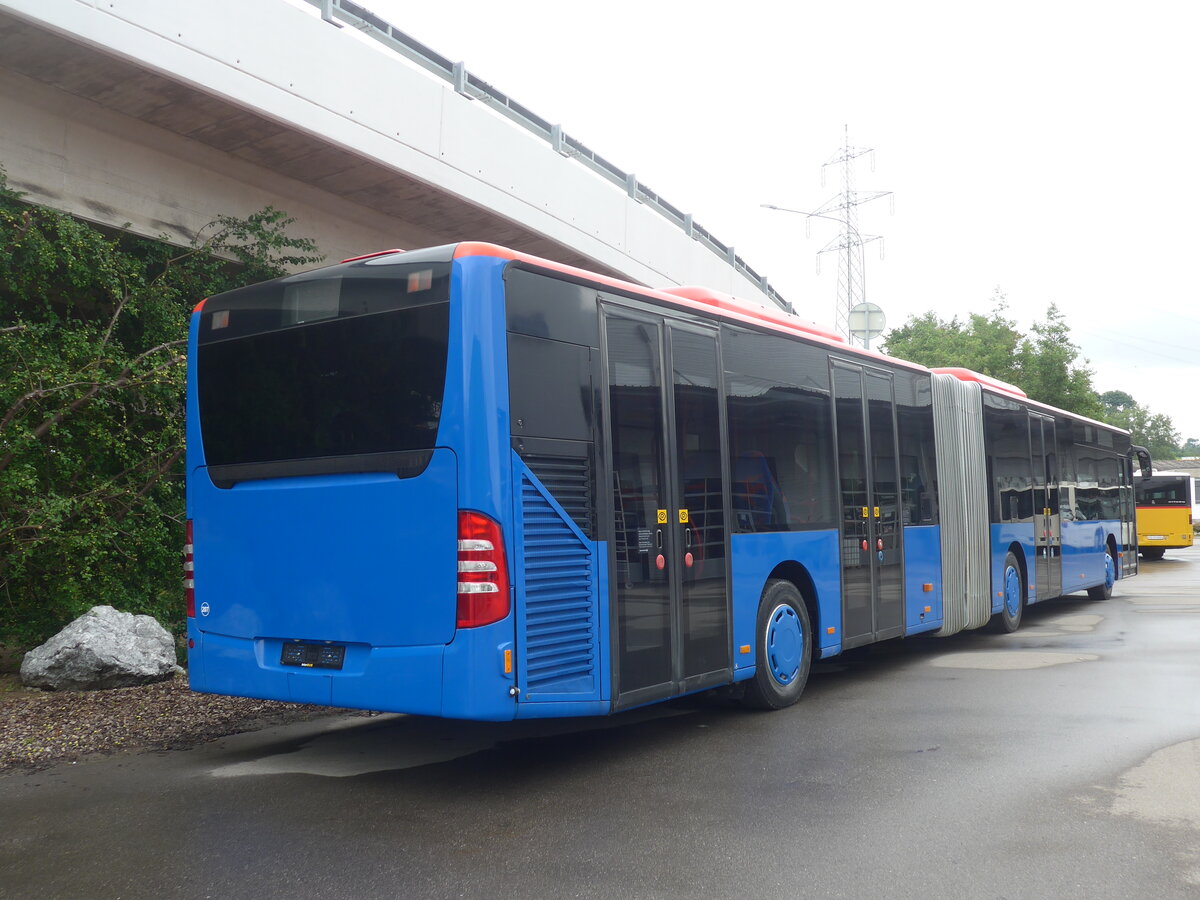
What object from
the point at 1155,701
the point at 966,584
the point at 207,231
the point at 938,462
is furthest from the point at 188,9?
the point at 1155,701

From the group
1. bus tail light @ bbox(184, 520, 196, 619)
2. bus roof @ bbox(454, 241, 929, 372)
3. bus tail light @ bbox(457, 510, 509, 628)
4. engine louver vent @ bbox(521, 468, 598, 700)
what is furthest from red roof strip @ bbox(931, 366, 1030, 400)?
bus tail light @ bbox(184, 520, 196, 619)

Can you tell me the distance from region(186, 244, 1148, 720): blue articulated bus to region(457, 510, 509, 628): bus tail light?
0.03 feet

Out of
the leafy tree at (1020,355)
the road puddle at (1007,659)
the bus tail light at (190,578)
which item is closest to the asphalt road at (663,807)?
the bus tail light at (190,578)

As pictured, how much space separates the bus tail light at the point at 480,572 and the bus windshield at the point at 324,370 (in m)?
0.52

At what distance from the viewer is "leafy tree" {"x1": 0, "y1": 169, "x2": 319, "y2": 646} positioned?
1016 centimetres

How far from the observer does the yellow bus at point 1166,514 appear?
3344cm

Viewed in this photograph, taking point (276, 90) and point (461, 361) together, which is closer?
point (461, 361)

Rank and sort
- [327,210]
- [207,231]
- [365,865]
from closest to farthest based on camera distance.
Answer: [365,865] < [207,231] < [327,210]

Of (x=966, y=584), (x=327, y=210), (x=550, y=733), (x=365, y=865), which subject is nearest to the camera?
(x=365, y=865)

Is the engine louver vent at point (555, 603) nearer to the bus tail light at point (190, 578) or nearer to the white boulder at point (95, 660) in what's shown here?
the bus tail light at point (190, 578)

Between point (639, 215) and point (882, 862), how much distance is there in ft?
51.0

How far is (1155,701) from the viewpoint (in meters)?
8.30

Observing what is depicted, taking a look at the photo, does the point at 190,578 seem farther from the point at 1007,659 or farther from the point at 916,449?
the point at 1007,659

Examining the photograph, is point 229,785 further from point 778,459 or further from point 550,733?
point 778,459
